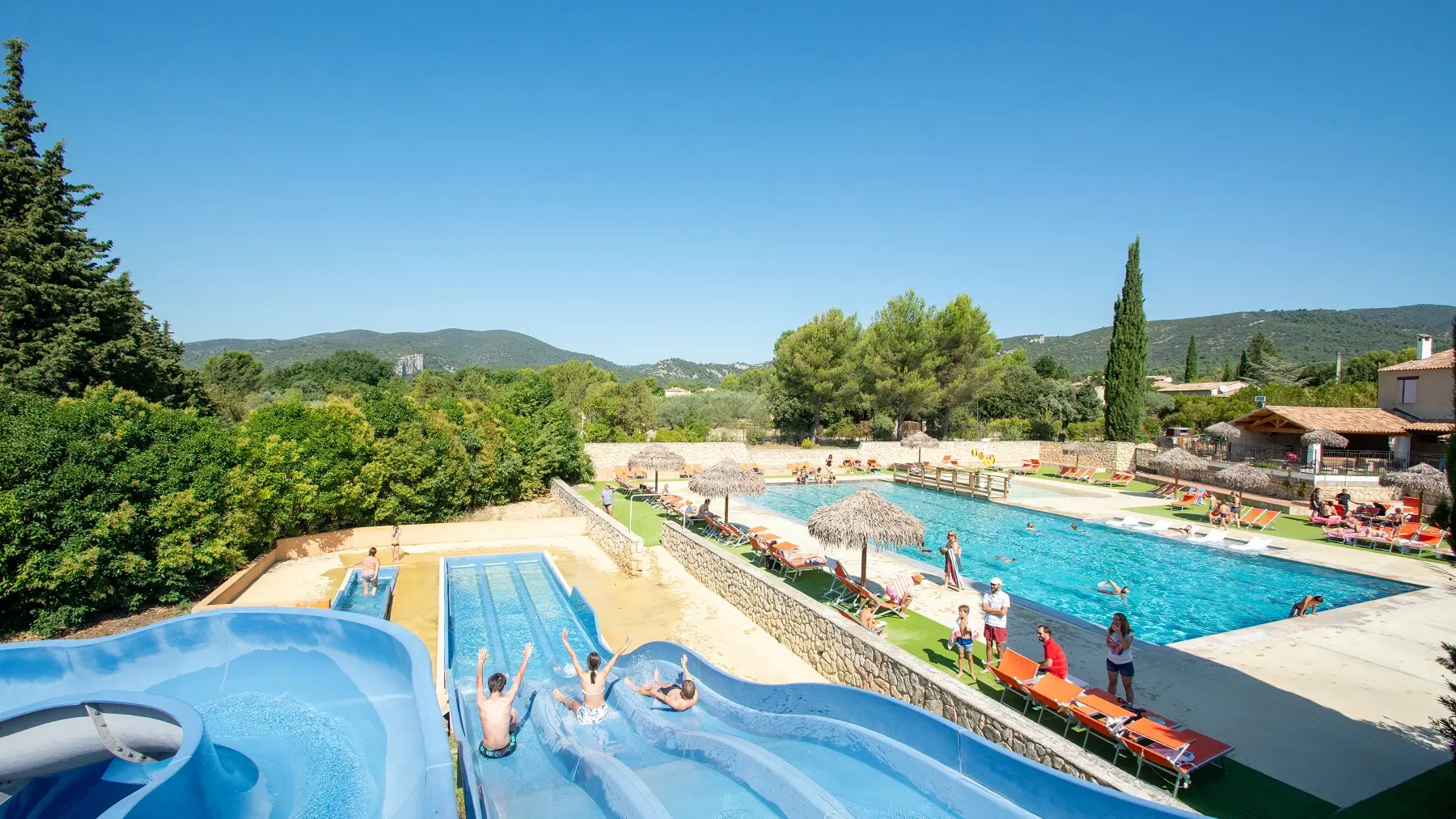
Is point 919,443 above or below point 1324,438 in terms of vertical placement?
below

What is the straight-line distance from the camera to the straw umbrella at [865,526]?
982cm

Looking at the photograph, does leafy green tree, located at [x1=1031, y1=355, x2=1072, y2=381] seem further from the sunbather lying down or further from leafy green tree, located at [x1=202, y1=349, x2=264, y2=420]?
leafy green tree, located at [x1=202, y1=349, x2=264, y2=420]

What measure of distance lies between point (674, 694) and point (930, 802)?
313cm

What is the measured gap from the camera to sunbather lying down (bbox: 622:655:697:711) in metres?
7.63

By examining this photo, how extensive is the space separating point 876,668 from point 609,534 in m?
8.41

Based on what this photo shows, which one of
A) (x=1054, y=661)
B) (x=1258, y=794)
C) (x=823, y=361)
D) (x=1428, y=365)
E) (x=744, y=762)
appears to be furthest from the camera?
(x=823, y=361)

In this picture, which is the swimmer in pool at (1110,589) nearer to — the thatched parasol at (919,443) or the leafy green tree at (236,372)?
the thatched parasol at (919,443)

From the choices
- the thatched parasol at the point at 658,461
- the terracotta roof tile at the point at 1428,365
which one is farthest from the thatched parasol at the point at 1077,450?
the thatched parasol at the point at 658,461

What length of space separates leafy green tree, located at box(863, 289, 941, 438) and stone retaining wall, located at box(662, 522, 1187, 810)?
77.9 ft

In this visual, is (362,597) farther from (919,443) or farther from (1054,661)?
(919,443)

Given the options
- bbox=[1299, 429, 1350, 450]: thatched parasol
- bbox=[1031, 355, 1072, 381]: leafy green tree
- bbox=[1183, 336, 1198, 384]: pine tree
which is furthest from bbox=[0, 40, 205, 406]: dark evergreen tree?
bbox=[1183, 336, 1198, 384]: pine tree

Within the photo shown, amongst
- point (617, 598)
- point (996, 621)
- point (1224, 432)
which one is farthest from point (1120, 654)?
point (1224, 432)

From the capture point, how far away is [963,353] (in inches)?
1378

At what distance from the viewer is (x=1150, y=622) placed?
10.6 m
